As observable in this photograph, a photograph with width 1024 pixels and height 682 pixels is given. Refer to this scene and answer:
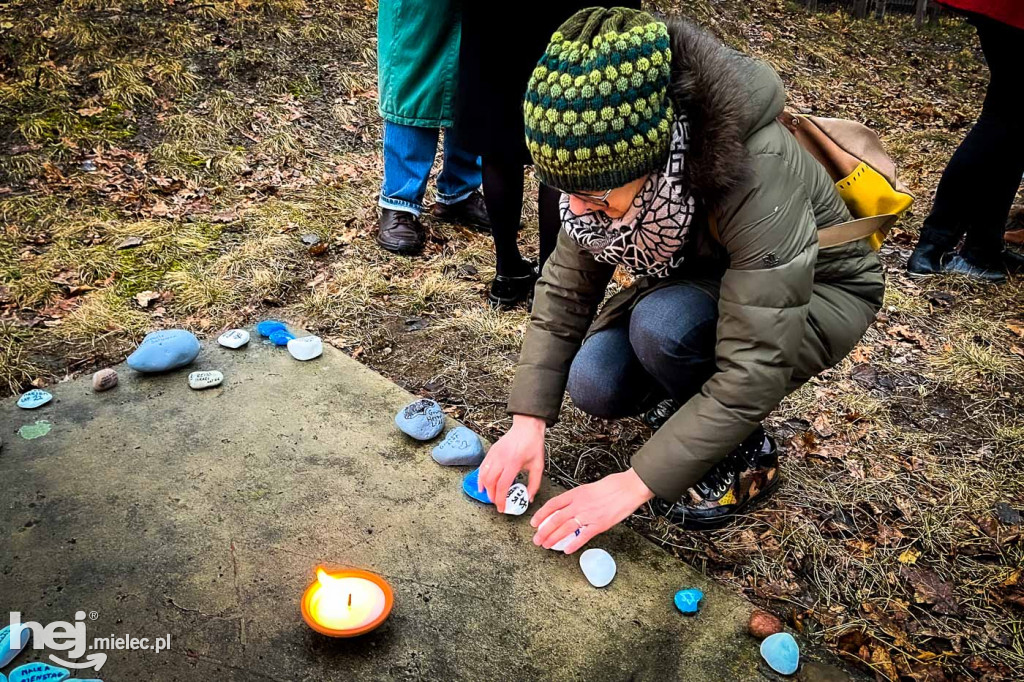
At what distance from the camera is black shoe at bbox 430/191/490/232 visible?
4074mm

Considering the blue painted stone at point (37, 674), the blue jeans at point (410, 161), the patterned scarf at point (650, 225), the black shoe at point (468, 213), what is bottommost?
the black shoe at point (468, 213)

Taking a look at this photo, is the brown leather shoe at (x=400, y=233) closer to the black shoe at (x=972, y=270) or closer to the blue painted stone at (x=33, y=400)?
the blue painted stone at (x=33, y=400)

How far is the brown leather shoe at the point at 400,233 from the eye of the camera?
3.75m

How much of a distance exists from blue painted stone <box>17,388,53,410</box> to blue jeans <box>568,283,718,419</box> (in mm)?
1703

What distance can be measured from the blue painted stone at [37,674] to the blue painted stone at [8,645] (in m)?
0.06

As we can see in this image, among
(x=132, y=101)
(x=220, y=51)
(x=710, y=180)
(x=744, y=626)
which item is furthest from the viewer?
(x=220, y=51)

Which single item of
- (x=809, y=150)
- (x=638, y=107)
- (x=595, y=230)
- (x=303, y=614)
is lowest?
(x=303, y=614)

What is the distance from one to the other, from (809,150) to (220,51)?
16.0ft

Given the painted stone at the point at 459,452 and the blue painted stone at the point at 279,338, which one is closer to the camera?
the painted stone at the point at 459,452

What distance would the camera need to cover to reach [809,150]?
193cm

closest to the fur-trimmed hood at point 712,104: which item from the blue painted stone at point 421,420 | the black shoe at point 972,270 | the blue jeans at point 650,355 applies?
the blue jeans at point 650,355

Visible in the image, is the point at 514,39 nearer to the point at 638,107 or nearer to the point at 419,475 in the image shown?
the point at 638,107

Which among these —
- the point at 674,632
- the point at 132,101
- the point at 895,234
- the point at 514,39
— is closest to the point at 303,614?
the point at 674,632

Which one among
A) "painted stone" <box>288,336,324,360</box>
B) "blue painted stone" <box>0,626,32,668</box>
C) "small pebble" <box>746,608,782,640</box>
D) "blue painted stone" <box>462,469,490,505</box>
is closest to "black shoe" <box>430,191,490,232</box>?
"painted stone" <box>288,336,324,360</box>
